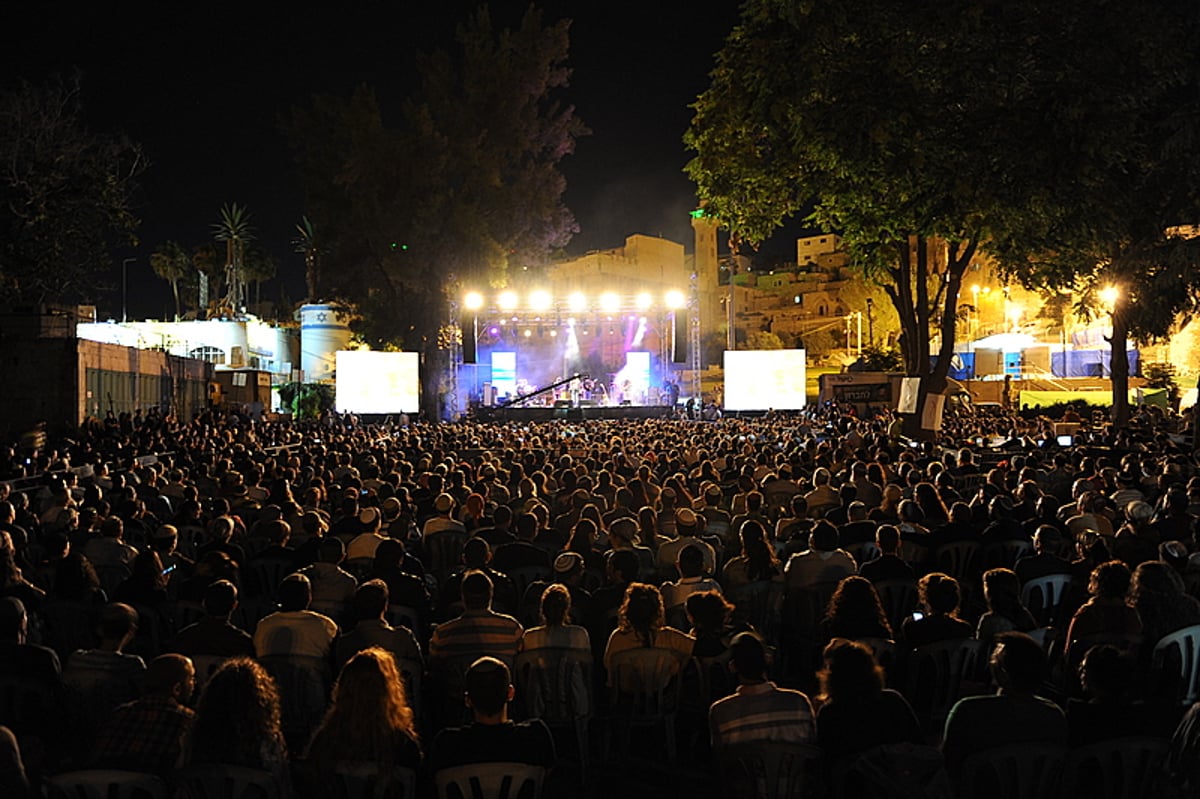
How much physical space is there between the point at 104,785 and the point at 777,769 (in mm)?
2511

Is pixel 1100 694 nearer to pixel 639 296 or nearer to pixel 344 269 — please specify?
pixel 639 296

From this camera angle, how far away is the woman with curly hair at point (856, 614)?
17.0 feet

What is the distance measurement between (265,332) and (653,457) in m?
51.7

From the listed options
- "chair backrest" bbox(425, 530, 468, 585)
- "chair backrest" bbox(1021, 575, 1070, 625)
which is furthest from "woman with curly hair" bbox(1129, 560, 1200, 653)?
"chair backrest" bbox(425, 530, 468, 585)

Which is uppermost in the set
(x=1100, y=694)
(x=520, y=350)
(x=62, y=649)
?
(x=520, y=350)

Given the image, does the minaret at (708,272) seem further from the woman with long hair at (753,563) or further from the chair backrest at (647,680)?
the chair backrest at (647,680)

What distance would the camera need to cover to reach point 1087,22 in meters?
13.0

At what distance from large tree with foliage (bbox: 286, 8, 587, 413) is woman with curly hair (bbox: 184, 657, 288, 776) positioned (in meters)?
33.6

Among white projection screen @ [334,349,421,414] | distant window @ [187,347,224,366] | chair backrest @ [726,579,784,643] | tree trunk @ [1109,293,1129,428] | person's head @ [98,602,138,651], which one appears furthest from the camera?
distant window @ [187,347,224,366]

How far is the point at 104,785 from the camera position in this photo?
326 cm

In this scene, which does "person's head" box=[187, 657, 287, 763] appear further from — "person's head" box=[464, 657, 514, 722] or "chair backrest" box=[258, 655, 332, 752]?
"chair backrest" box=[258, 655, 332, 752]

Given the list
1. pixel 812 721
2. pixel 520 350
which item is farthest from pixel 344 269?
pixel 812 721

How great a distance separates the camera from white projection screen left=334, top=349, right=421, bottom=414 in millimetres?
21594

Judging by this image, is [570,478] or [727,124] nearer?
[570,478]
